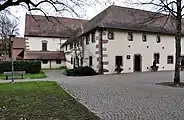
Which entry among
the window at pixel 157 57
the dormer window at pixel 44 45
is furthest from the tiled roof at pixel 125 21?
the dormer window at pixel 44 45

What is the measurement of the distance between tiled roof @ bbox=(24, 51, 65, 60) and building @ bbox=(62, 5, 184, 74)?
10.4 meters

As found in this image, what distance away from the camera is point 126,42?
2978cm

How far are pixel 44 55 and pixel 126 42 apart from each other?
19544 millimetres

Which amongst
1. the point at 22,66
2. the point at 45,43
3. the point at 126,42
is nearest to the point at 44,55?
the point at 45,43

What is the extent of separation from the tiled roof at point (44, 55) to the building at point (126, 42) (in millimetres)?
10366

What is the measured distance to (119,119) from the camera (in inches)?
287

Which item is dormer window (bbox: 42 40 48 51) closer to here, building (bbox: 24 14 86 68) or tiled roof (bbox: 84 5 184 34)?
building (bbox: 24 14 86 68)

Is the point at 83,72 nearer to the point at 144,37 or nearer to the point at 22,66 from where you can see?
the point at 144,37

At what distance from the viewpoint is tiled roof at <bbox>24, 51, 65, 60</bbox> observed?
42844 millimetres

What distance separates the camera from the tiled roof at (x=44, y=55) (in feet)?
141

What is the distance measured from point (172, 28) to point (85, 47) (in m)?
13.2

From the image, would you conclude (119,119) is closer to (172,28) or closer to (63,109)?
(63,109)

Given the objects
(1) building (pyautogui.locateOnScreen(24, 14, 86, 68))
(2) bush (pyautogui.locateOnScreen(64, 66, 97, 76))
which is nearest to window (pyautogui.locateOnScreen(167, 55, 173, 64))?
(2) bush (pyautogui.locateOnScreen(64, 66, 97, 76))

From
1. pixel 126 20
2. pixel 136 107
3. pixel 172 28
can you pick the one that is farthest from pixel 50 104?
pixel 172 28
